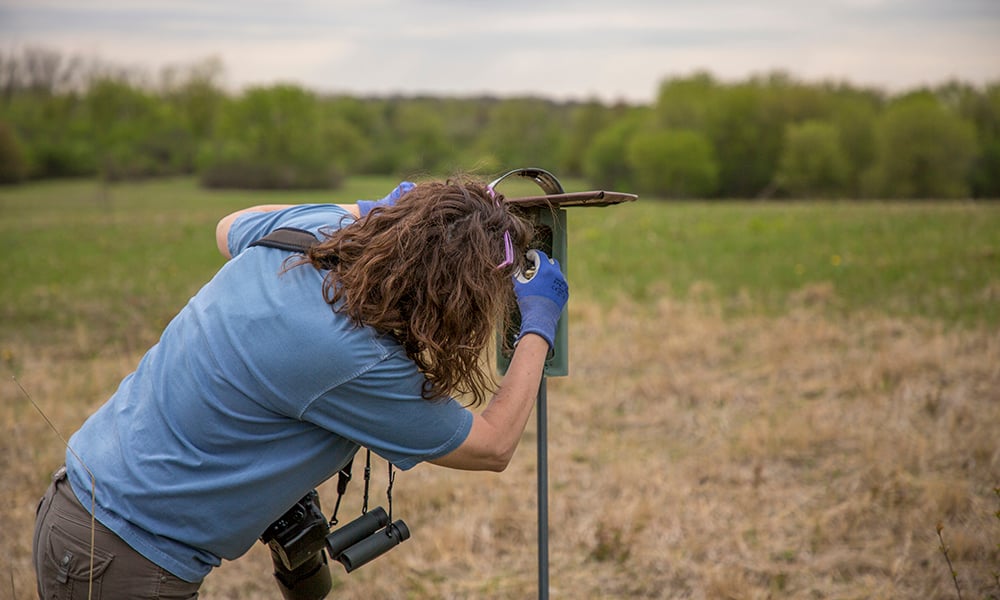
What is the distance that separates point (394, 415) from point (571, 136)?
7245cm

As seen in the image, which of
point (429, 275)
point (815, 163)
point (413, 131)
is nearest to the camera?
point (429, 275)

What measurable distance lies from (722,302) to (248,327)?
8.16 metres

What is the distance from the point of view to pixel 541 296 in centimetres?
236

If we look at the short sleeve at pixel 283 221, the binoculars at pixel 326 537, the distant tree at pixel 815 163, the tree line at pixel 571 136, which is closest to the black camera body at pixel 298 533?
the binoculars at pixel 326 537

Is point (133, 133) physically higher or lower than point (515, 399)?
higher

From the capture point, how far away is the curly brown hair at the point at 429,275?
1947 millimetres

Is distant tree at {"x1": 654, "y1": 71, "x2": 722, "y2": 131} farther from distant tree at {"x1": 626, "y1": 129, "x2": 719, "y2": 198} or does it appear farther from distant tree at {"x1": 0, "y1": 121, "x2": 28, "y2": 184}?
distant tree at {"x1": 0, "y1": 121, "x2": 28, "y2": 184}

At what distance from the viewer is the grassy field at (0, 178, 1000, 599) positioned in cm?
409

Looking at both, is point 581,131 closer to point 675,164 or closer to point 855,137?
point 675,164

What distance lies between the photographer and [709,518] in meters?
4.50

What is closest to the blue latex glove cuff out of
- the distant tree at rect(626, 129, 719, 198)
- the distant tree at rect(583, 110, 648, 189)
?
the distant tree at rect(626, 129, 719, 198)

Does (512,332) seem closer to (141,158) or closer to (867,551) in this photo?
(867,551)

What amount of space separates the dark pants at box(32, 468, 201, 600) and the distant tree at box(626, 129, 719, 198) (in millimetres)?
50619

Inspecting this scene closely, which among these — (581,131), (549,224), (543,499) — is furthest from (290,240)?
(581,131)
